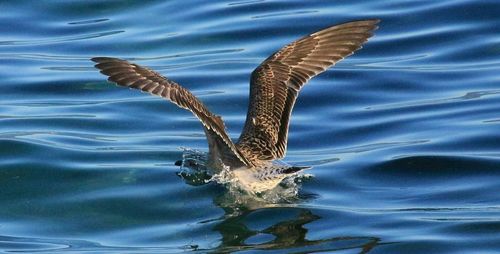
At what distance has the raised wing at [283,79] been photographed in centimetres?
973

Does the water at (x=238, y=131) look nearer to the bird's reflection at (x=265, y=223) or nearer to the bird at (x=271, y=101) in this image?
the bird's reflection at (x=265, y=223)

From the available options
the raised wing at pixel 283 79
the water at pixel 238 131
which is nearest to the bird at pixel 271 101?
the raised wing at pixel 283 79

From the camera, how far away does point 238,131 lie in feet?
37.2

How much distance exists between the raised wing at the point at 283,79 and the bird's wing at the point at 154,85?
132 centimetres

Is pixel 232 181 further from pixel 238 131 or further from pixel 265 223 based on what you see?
pixel 238 131

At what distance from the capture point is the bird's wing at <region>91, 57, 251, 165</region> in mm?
7938

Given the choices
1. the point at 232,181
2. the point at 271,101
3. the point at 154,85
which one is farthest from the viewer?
the point at 271,101

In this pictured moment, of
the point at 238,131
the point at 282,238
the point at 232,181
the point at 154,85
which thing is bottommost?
the point at 282,238

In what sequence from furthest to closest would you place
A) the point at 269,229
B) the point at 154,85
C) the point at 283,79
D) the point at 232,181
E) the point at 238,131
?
1. the point at 238,131
2. the point at 283,79
3. the point at 232,181
4. the point at 269,229
5. the point at 154,85

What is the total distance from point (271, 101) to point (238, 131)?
1.41m

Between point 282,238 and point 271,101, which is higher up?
point 271,101

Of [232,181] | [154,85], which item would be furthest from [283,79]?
[154,85]

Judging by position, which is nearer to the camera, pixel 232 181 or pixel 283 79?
pixel 232 181

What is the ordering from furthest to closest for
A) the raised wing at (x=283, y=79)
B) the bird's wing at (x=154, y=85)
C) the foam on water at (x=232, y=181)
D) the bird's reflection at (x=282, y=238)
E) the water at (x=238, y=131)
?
the raised wing at (x=283, y=79) < the foam on water at (x=232, y=181) < the water at (x=238, y=131) < the bird's reflection at (x=282, y=238) < the bird's wing at (x=154, y=85)
